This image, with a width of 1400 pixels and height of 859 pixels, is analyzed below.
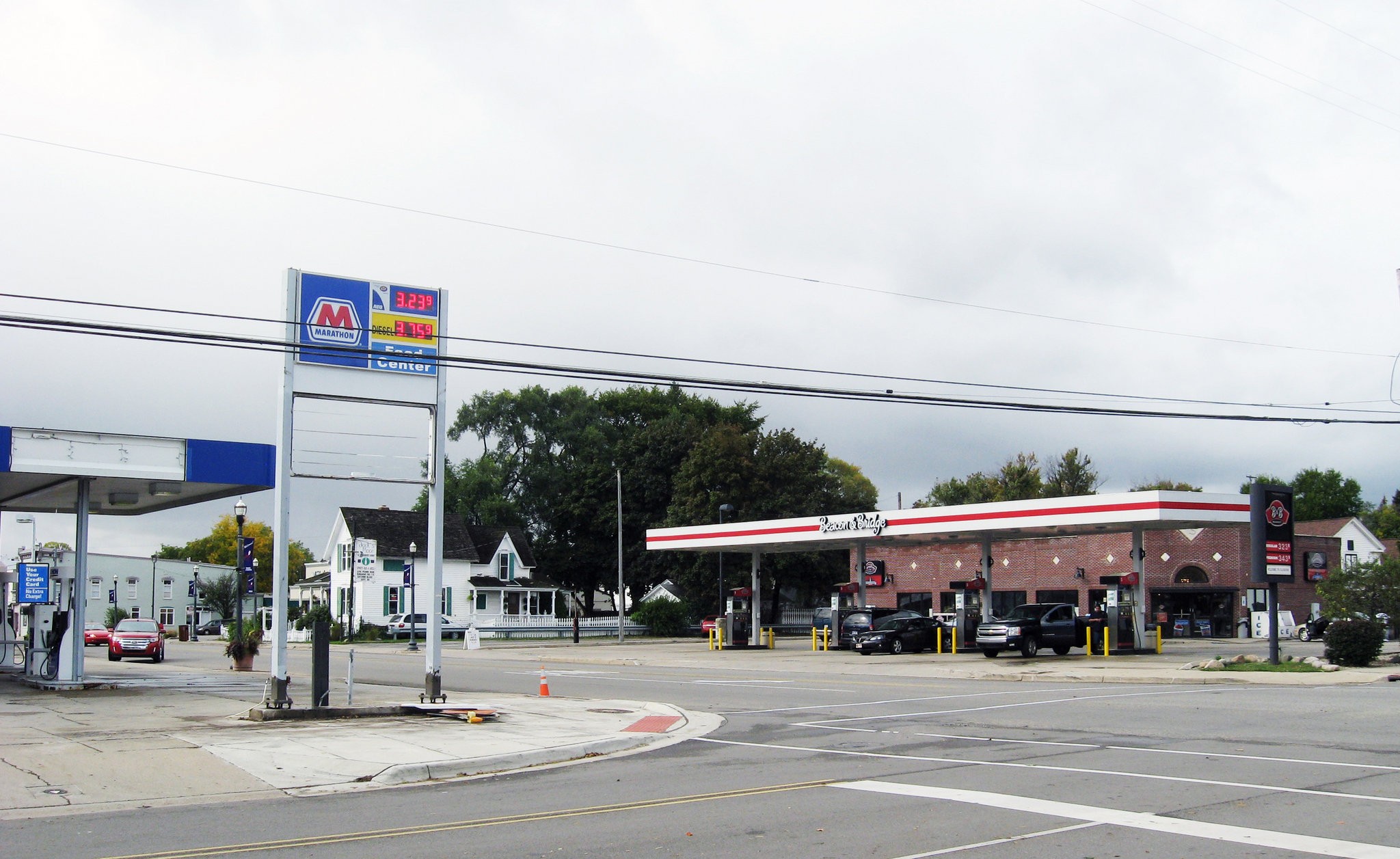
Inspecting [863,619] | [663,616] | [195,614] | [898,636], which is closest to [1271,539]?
[898,636]

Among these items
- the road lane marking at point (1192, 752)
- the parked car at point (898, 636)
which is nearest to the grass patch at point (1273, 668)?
the parked car at point (898, 636)

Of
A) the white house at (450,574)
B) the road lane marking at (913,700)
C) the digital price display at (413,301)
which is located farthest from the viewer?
the white house at (450,574)

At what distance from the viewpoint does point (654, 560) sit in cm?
7838

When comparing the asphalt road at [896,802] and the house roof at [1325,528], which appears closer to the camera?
the asphalt road at [896,802]

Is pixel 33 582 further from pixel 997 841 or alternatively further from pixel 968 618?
pixel 968 618

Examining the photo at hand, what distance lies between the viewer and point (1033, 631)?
3684cm

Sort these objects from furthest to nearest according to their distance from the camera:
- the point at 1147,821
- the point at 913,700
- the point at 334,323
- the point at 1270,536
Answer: the point at 1270,536 < the point at 913,700 < the point at 334,323 < the point at 1147,821

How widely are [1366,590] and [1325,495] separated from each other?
85.6 meters

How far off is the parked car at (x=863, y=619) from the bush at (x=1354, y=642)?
1538 cm

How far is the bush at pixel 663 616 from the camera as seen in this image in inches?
2724

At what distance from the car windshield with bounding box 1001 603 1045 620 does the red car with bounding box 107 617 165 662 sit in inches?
1197

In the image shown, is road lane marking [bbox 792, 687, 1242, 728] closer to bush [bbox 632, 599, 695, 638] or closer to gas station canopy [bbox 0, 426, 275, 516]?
gas station canopy [bbox 0, 426, 275, 516]

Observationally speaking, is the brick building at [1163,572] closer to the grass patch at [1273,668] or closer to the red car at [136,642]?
the grass patch at [1273,668]

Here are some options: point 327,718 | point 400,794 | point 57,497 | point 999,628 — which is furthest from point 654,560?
point 400,794
